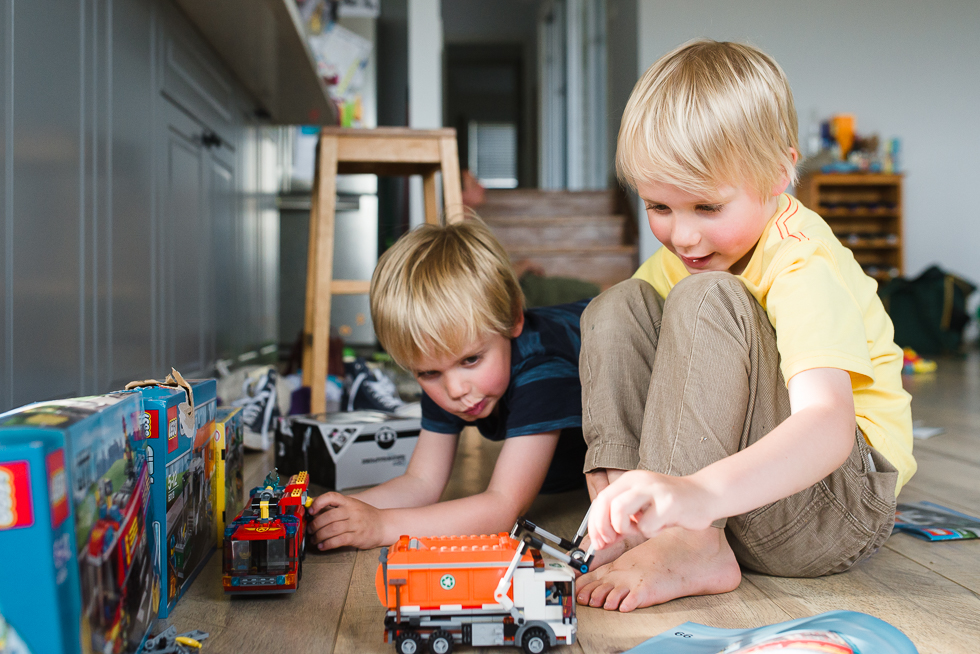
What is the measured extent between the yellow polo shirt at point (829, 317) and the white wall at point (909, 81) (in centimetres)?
378

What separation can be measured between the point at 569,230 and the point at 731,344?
11.2 feet

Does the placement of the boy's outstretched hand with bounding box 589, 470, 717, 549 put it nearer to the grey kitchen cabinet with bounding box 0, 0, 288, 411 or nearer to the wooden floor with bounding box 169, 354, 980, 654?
the wooden floor with bounding box 169, 354, 980, 654

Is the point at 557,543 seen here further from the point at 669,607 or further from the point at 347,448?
the point at 347,448

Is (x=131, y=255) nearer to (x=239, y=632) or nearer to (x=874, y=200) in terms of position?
(x=239, y=632)

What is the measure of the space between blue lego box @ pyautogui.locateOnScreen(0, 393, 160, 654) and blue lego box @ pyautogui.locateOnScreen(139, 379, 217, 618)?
3.3 inches

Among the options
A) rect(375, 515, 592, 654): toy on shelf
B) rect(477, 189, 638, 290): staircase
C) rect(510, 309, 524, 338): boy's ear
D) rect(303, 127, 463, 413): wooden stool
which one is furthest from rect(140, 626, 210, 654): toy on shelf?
rect(477, 189, 638, 290): staircase

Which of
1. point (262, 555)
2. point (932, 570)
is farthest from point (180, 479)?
point (932, 570)

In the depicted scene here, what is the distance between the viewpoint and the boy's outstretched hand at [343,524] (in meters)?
0.85

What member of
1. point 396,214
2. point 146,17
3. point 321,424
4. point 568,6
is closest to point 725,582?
point 321,424

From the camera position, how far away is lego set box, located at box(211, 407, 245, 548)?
33.4 inches

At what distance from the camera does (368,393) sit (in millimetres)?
1739

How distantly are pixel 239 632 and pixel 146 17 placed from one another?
114cm

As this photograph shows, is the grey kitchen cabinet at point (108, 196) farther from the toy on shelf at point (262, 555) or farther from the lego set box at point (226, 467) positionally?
the toy on shelf at point (262, 555)

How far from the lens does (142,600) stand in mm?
565
